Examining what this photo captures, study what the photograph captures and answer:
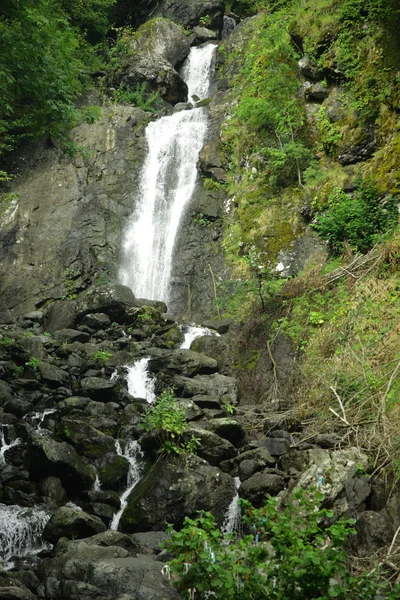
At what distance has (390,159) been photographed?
11930 mm

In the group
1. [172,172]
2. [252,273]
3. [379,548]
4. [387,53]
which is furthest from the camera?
[172,172]

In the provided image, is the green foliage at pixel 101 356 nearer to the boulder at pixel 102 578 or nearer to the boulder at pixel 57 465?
the boulder at pixel 57 465

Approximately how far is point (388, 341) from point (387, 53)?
8819mm

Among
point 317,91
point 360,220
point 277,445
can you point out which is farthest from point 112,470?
point 317,91

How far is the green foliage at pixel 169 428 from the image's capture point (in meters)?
8.17

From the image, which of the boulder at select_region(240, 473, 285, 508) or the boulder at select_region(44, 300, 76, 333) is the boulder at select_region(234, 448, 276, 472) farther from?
the boulder at select_region(44, 300, 76, 333)

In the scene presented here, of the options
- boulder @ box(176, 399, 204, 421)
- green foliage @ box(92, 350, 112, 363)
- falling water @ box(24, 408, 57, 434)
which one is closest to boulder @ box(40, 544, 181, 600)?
boulder @ box(176, 399, 204, 421)

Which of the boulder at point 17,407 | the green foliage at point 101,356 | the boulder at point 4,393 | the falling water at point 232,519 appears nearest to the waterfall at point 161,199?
the green foliage at point 101,356

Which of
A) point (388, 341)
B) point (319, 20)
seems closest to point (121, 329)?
point (388, 341)

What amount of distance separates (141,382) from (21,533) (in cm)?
495

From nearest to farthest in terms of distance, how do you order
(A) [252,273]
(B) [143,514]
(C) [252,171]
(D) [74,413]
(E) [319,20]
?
(B) [143,514]
(D) [74,413]
(A) [252,273]
(E) [319,20]
(C) [252,171]

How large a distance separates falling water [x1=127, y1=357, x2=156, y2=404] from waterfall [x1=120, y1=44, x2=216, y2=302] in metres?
5.08

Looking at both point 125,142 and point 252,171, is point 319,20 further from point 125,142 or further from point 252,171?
point 125,142

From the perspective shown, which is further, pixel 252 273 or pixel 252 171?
pixel 252 171
